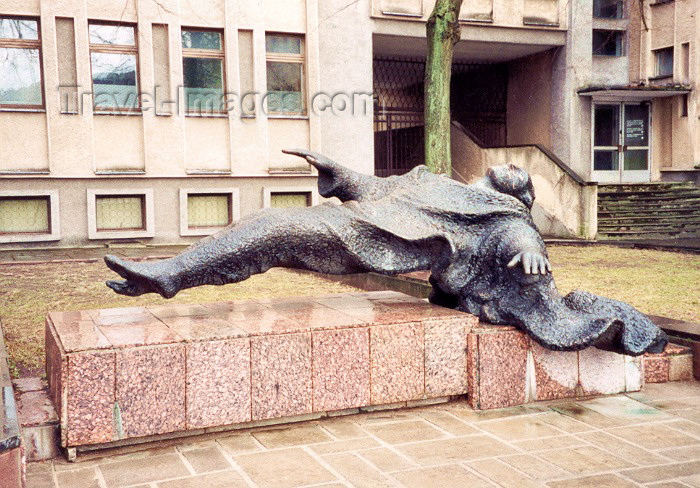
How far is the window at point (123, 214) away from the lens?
16.0 meters

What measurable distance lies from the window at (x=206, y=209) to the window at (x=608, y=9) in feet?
39.6

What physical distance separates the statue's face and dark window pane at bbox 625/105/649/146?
19.2 metres

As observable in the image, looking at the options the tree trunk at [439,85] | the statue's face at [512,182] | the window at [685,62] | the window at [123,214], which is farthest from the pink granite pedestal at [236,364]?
the window at [685,62]

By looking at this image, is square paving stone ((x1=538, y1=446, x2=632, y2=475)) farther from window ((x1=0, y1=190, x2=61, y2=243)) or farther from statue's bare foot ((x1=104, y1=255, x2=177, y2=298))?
window ((x1=0, y1=190, x2=61, y2=243))

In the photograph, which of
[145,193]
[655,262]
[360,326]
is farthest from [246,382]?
[145,193]

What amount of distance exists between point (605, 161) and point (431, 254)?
758 inches

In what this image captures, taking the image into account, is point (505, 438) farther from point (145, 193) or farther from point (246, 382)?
point (145, 193)

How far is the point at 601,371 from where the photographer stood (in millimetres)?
4695

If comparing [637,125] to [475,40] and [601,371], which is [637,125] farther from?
[601,371]

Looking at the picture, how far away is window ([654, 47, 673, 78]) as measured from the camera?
74.7ft

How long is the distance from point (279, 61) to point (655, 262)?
9084 millimetres

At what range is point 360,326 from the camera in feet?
13.6

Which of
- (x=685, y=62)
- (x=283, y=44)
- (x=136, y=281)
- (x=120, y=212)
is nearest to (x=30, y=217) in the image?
(x=120, y=212)

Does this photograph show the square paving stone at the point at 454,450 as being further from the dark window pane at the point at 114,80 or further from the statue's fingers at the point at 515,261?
the dark window pane at the point at 114,80
